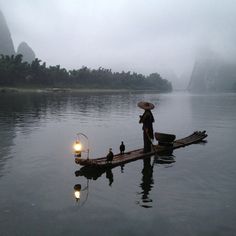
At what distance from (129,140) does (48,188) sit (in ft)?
53.1

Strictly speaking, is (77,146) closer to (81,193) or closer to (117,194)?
(81,193)

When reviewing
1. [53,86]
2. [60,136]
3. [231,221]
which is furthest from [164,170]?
[53,86]

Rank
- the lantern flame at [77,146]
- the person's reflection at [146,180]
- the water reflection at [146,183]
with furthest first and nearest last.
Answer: the lantern flame at [77,146] → the person's reflection at [146,180] → the water reflection at [146,183]

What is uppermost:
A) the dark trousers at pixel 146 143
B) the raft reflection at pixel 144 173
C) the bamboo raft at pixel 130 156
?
the dark trousers at pixel 146 143

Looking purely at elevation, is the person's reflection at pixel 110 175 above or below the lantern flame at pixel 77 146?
below

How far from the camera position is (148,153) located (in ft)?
77.2

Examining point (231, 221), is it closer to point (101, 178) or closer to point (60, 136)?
point (101, 178)

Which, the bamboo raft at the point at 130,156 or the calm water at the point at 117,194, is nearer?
the calm water at the point at 117,194

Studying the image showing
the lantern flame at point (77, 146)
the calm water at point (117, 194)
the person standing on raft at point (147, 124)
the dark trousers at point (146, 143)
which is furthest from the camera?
the dark trousers at point (146, 143)

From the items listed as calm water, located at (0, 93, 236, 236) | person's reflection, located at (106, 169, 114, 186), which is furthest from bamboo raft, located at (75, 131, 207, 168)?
calm water, located at (0, 93, 236, 236)

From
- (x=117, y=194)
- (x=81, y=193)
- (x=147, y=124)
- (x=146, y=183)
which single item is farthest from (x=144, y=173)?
(x=81, y=193)

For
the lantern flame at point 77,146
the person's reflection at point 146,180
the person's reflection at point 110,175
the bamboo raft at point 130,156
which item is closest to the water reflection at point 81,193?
the person's reflection at point 110,175

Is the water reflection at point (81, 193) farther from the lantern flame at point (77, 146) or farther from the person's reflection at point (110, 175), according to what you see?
the lantern flame at point (77, 146)

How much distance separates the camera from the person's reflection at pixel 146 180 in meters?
15.5
